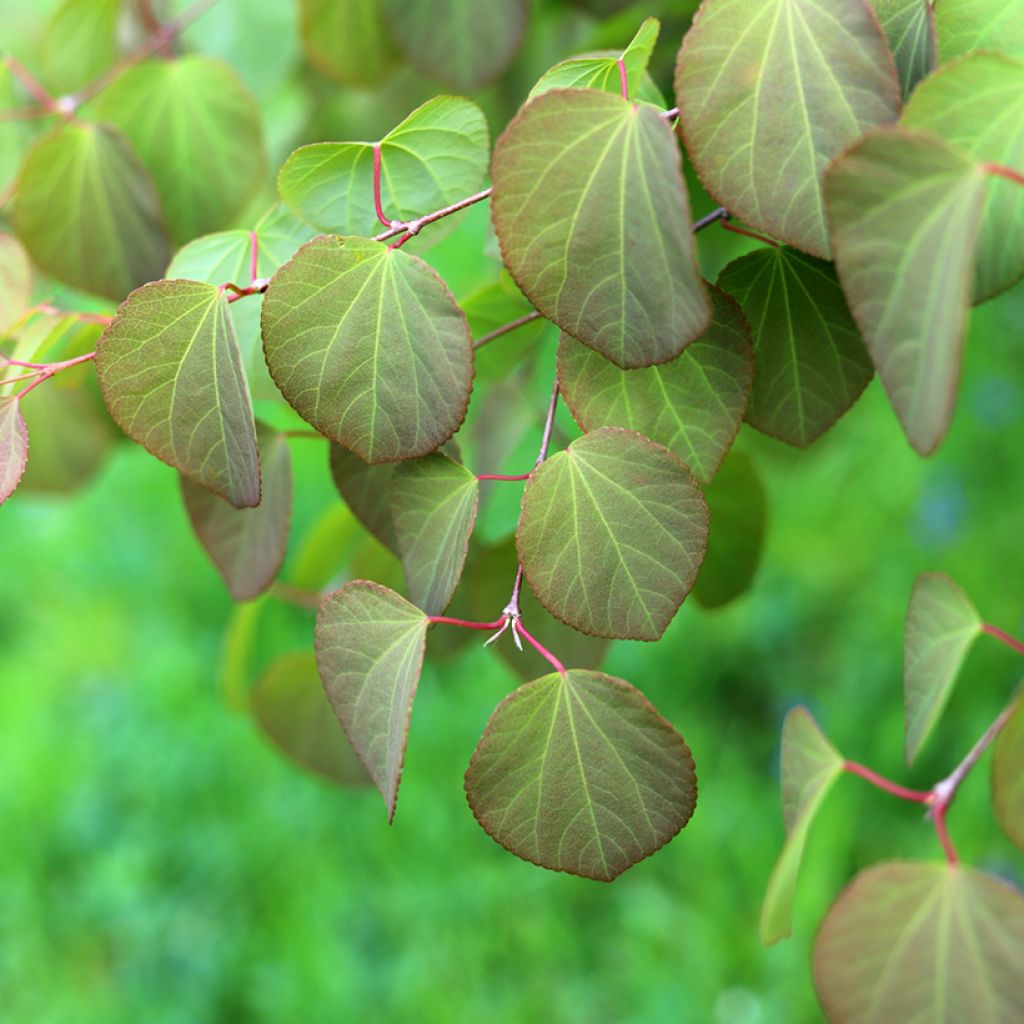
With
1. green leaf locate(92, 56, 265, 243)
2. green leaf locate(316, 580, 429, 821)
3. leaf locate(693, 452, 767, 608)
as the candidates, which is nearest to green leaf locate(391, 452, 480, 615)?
green leaf locate(316, 580, 429, 821)

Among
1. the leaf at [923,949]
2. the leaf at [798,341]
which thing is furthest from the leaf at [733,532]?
the leaf at [923,949]

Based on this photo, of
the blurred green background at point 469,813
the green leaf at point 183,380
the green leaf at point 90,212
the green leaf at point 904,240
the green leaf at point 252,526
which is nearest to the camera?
the green leaf at point 904,240

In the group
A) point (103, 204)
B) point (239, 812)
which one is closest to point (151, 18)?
point (103, 204)

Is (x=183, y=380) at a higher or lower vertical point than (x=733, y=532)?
higher

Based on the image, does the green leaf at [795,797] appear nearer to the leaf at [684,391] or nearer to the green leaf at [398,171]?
the leaf at [684,391]

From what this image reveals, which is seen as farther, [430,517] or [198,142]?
Result: [198,142]

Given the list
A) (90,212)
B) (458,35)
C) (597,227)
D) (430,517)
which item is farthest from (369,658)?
(458,35)

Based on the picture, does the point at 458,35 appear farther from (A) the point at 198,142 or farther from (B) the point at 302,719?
(B) the point at 302,719

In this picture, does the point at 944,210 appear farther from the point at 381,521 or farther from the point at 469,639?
the point at 469,639
